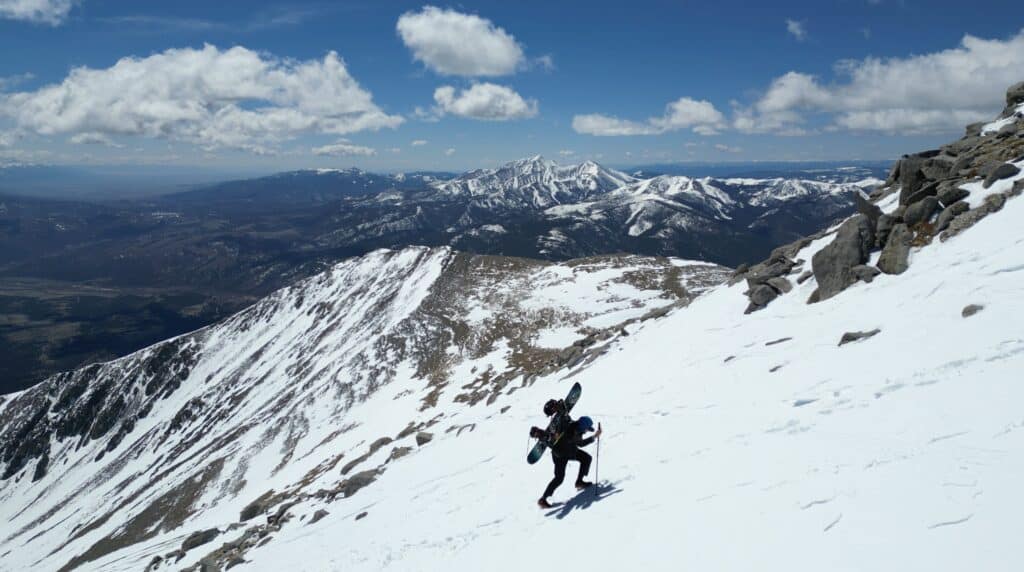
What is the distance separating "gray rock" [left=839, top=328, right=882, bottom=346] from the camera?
51.1 ft

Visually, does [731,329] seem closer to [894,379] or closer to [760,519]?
[894,379]

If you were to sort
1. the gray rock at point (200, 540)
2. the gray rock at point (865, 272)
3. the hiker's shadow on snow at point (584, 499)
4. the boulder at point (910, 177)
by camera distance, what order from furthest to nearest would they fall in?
the gray rock at point (200, 540) → the boulder at point (910, 177) → the gray rock at point (865, 272) → the hiker's shadow on snow at point (584, 499)

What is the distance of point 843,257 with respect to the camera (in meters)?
22.2

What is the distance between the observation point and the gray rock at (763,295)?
26.0m

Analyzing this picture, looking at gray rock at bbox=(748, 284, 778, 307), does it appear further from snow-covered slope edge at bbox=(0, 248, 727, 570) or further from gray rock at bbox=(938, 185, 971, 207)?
snow-covered slope edge at bbox=(0, 248, 727, 570)

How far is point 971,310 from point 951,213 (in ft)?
30.7

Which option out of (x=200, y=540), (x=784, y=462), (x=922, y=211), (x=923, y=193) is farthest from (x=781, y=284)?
(x=200, y=540)

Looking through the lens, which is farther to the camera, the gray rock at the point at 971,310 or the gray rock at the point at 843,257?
the gray rock at the point at 843,257

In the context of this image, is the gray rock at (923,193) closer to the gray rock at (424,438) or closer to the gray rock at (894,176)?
the gray rock at (894,176)

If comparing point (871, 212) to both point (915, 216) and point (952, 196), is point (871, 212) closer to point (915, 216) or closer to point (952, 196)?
point (915, 216)

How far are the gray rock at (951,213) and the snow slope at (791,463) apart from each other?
1.36 metres

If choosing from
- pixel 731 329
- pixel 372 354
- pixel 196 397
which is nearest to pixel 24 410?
pixel 196 397

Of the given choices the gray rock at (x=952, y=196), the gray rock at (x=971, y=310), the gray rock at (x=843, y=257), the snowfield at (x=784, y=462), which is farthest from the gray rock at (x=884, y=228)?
the gray rock at (x=971, y=310)

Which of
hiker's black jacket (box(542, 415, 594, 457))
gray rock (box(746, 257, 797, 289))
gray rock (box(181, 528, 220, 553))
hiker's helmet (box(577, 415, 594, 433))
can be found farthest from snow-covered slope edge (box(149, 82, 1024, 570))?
gray rock (box(181, 528, 220, 553))
